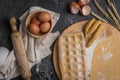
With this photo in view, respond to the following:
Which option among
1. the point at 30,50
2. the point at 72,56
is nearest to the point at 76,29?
the point at 72,56

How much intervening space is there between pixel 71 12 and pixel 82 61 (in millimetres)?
236

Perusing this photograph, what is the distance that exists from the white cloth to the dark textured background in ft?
0.08

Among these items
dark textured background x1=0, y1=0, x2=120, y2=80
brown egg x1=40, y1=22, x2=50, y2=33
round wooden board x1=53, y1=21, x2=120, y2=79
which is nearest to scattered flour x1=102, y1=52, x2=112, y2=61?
round wooden board x1=53, y1=21, x2=120, y2=79

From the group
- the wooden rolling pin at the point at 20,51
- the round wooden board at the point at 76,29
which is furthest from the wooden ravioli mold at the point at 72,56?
the wooden rolling pin at the point at 20,51

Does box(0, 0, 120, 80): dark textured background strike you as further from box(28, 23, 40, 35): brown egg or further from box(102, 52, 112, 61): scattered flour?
box(102, 52, 112, 61): scattered flour

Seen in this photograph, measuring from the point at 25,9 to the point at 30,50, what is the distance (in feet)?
0.64

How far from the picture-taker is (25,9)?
→ 1.37m

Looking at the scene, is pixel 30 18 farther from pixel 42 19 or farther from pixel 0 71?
pixel 0 71

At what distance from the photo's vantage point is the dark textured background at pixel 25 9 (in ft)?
4.44

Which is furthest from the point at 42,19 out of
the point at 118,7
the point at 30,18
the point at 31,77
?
the point at 118,7

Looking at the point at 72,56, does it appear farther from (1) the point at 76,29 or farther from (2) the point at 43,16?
(2) the point at 43,16

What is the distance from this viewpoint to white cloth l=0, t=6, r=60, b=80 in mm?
1320

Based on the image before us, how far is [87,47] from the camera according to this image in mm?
1380

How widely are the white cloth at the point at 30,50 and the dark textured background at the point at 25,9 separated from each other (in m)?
0.03
